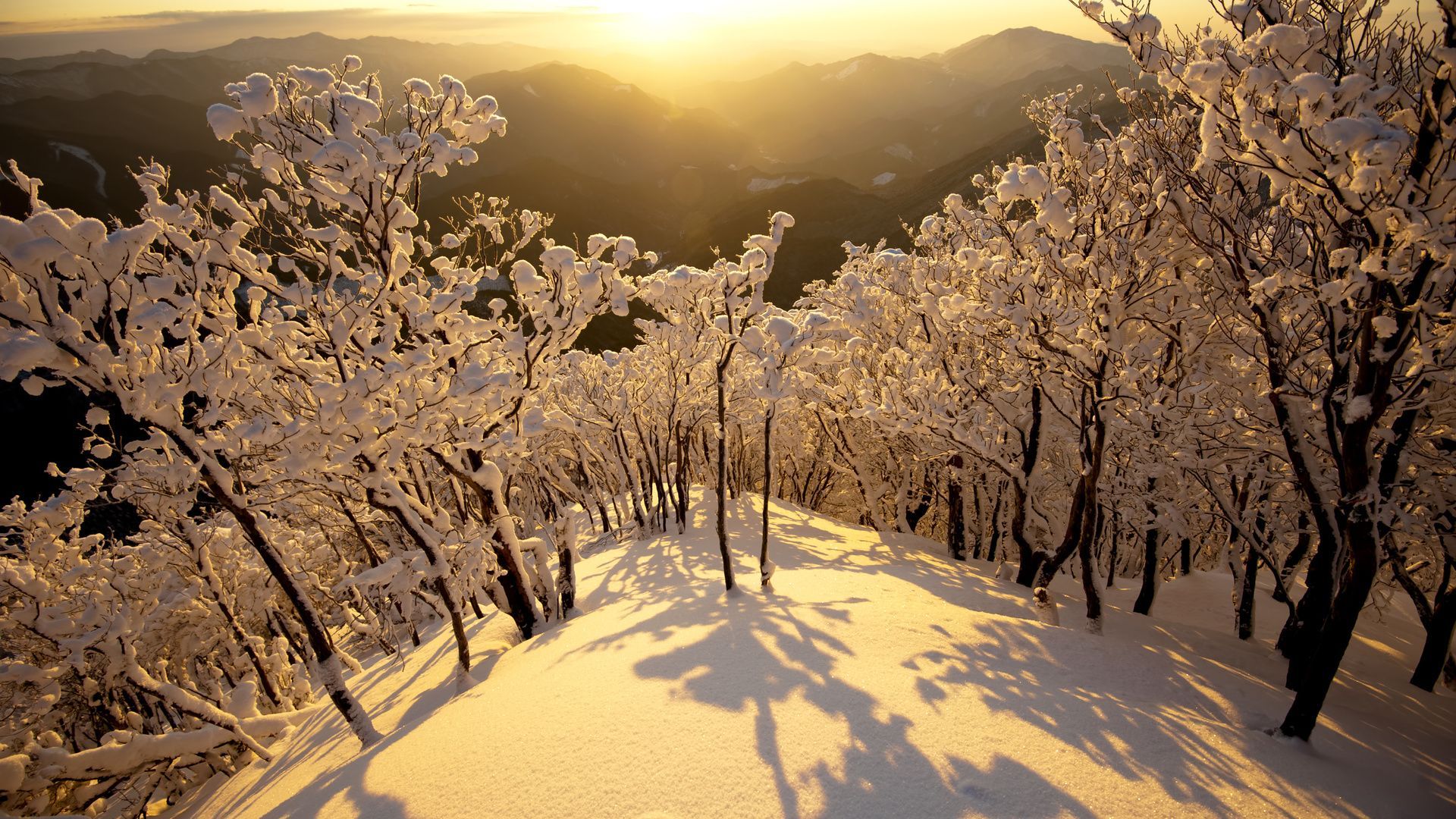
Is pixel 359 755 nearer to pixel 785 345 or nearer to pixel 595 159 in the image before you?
pixel 785 345

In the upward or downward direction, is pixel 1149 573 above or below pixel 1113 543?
above

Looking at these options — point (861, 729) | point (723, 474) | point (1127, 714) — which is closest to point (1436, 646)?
point (1127, 714)

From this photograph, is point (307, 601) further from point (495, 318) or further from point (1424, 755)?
point (1424, 755)

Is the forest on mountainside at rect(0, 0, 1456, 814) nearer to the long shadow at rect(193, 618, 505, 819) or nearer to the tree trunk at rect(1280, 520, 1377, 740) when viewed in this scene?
the tree trunk at rect(1280, 520, 1377, 740)

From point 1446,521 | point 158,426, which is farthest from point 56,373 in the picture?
point 1446,521

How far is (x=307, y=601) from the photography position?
258 inches

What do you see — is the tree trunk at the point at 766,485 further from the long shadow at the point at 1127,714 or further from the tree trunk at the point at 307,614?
the tree trunk at the point at 307,614

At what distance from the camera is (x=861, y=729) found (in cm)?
463

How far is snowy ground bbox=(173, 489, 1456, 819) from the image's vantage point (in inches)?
159

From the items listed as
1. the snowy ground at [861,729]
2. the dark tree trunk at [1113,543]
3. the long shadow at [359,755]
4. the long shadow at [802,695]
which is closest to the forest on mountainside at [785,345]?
the long shadow at [359,755]

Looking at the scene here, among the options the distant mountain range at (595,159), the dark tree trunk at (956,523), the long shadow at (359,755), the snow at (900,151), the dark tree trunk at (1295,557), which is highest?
the snow at (900,151)

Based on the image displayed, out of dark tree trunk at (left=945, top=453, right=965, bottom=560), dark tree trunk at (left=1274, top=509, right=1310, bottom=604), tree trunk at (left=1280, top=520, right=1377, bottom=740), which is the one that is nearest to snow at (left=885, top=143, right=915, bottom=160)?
dark tree trunk at (left=945, top=453, right=965, bottom=560)

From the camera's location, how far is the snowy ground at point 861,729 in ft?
13.2

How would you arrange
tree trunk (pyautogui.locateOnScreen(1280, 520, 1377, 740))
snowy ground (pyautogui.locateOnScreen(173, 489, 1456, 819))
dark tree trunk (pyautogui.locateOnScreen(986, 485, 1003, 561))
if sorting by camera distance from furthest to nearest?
dark tree trunk (pyautogui.locateOnScreen(986, 485, 1003, 561)) → tree trunk (pyautogui.locateOnScreen(1280, 520, 1377, 740)) → snowy ground (pyautogui.locateOnScreen(173, 489, 1456, 819))
